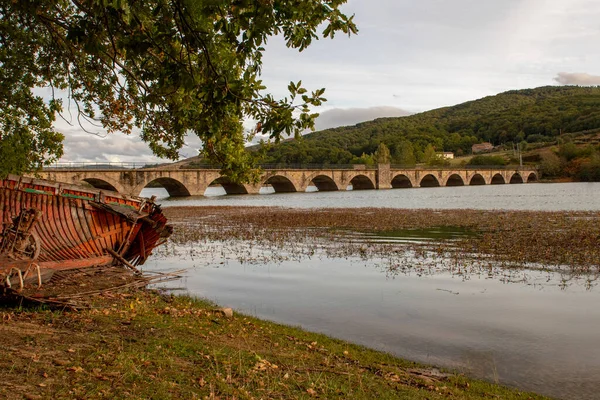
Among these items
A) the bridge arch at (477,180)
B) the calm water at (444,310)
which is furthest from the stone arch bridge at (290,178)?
the calm water at (444,310)

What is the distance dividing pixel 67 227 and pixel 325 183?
7678 centimetres

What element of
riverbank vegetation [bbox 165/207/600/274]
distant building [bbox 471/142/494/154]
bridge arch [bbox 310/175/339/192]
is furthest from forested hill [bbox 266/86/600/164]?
riverbank vegetation [bbox 165/207/600/274]

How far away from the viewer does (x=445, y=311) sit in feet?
27.3

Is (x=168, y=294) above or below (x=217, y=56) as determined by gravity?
below

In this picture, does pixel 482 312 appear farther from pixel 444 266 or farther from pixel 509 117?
pixel 509 117

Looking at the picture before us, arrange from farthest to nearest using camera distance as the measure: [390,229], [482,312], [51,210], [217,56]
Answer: [390,229] → [51,210] → [482,312] → [217,56]

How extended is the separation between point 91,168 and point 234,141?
46.4 metres

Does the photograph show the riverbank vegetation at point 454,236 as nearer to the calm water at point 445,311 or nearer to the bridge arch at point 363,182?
the calm water at point 445,311

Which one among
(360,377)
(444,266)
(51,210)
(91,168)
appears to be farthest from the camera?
(91,168)

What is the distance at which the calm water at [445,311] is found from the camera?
6016 millimetres

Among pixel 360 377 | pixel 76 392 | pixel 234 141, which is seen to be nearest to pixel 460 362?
pixel 360 377

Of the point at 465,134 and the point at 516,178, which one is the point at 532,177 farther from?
the point at 465,134

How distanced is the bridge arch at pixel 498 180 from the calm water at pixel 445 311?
107641mm

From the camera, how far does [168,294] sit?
9430 millimetres
